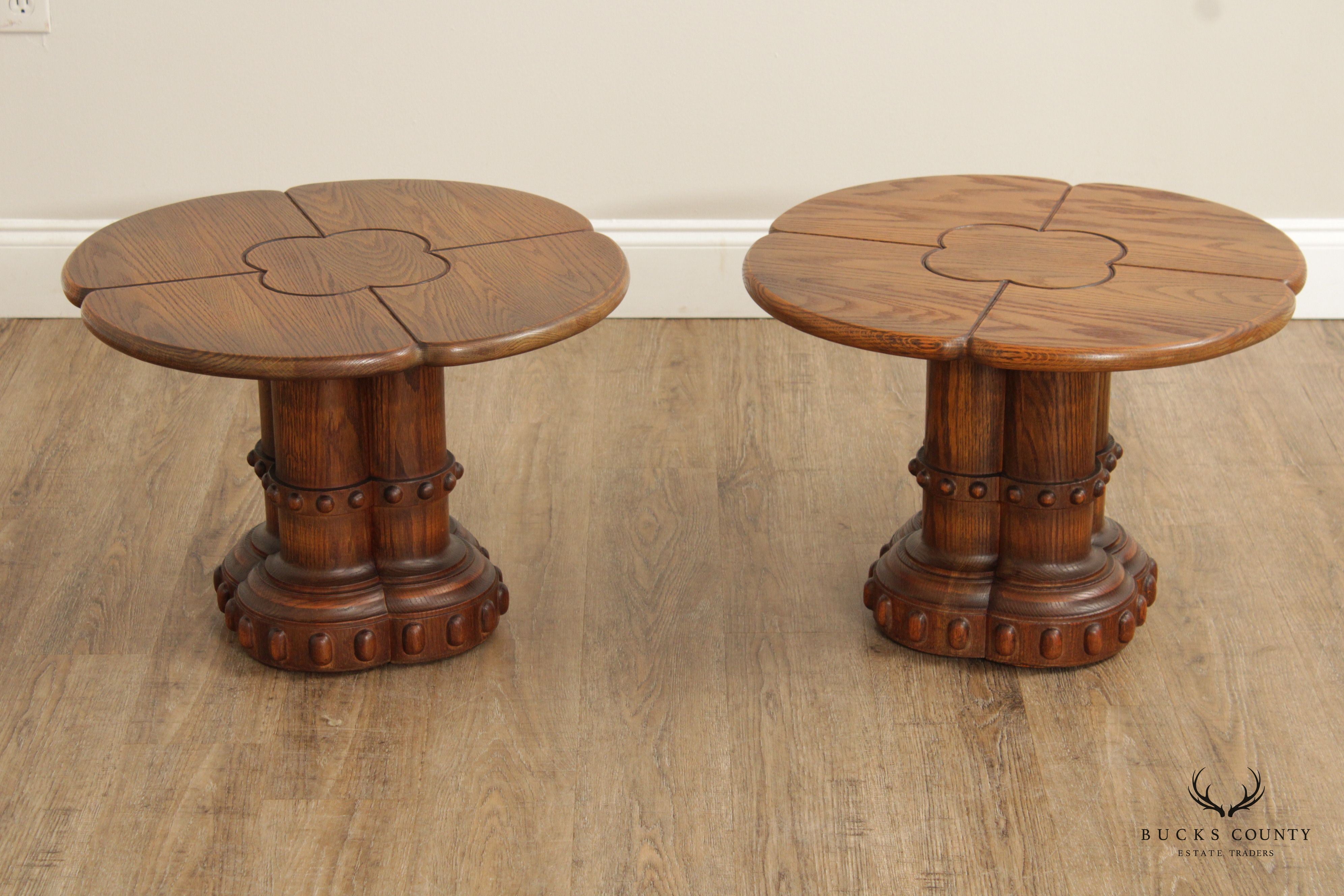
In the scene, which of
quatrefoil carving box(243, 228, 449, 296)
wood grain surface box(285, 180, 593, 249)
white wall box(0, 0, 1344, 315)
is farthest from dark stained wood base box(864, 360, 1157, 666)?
white wall box(0, 0, 1344, 315)

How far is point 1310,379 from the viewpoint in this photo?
9.39ft

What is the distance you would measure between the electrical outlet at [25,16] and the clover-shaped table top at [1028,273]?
178 cm

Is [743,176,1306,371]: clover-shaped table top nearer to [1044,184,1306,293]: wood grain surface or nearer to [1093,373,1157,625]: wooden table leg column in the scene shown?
[1044,184,1306,293]: wood grain surface

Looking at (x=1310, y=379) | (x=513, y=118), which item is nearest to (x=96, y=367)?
(x=513, y=118)

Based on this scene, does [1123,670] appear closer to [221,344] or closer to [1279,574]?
[1279,574]

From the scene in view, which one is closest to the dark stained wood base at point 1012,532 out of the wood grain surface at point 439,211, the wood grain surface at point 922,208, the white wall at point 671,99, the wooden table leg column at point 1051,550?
the wooden table leg column at point 1051,550

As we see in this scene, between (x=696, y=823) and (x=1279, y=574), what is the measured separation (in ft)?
3.43

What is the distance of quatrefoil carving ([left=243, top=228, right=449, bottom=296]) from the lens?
1849 mm

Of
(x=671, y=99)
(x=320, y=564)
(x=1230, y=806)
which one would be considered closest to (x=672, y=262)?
(x=671, y=99)

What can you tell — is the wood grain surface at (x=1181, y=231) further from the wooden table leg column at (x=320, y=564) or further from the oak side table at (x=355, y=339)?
the wooden table leg column at (x=320, y=564)

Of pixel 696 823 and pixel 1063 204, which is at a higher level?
pixel 1063 204

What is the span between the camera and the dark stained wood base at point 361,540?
6.21ft

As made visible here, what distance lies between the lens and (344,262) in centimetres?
193

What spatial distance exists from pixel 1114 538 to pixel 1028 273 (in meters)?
0.45
